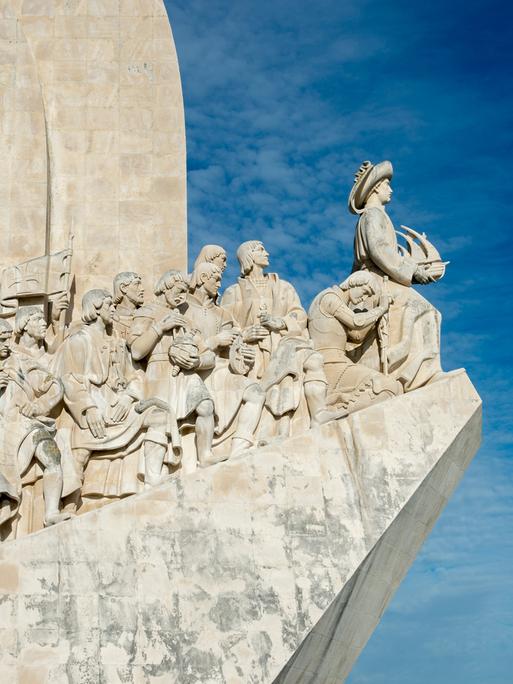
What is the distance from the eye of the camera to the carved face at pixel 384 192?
39.1 ft

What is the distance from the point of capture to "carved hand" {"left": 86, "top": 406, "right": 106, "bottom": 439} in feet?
33.6

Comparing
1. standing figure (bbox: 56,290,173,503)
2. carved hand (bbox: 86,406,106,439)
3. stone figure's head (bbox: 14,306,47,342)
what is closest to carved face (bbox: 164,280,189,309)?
standing figure (bbox: 56,290,173,503)

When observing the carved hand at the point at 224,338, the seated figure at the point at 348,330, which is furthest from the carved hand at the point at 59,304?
the seated figure at the point at 348,330

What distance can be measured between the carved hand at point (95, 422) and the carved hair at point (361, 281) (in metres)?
2.57

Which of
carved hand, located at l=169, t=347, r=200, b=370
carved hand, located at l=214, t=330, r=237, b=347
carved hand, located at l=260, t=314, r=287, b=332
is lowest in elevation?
carved hand, located at l=169, t=347, r=200, b=370

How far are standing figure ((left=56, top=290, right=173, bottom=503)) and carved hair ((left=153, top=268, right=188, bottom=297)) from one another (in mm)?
582

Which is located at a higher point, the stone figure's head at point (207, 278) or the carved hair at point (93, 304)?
the stone figure's head at point (207, 278)

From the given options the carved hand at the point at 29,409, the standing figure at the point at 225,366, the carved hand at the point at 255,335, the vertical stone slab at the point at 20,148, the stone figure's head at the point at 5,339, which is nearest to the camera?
the carved hand at the point at 29,409

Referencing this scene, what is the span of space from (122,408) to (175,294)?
121 centimetres

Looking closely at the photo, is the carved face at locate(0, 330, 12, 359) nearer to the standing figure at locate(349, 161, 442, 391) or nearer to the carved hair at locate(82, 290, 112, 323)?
the carved hair at locate(82, 290, 112, 323)

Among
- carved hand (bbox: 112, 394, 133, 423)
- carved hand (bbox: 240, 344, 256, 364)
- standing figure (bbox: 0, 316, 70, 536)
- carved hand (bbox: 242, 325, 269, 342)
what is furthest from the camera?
carved hand (bbox: 242, 325, 269, 342)

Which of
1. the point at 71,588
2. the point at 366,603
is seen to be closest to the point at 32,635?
the point at 71,588

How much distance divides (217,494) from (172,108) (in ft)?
15.4

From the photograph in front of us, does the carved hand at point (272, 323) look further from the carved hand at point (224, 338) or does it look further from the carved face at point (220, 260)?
the carved face at point (220, 260)
